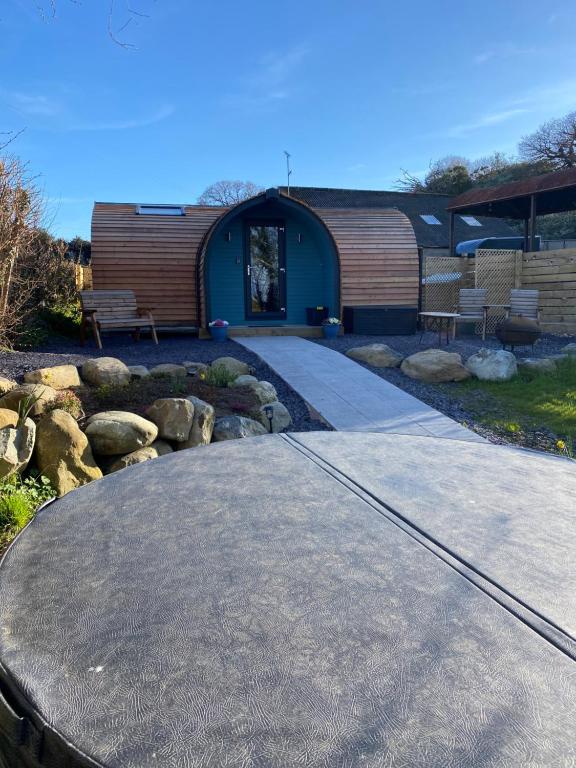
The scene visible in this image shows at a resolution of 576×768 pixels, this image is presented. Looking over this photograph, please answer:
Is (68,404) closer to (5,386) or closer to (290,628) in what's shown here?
(5,386)

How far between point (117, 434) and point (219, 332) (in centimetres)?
613

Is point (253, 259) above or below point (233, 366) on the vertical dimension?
above

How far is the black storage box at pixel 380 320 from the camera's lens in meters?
10.3

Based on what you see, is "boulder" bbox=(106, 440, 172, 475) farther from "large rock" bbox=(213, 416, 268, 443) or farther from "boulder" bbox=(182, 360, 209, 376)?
"boulder" bbox=(182, 360, 209, 376)

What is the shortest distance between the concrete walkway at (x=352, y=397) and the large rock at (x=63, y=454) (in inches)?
83.3

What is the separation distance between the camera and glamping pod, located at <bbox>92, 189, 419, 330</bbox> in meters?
10.2

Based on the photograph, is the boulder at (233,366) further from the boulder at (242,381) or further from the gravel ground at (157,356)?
the boulder at (242,381)

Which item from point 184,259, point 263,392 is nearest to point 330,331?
point 184,259

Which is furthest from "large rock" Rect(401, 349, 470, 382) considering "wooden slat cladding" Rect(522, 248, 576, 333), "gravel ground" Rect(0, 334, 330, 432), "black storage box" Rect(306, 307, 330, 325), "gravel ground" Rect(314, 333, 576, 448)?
"wooden slat cladding" Rect(522, 248, 576, 333)

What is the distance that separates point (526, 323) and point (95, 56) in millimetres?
6866

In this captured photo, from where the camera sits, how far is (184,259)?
10383 mm

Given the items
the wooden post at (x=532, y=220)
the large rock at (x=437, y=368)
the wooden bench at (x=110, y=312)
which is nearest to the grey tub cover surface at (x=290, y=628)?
the large rock at (x=437, y=368)

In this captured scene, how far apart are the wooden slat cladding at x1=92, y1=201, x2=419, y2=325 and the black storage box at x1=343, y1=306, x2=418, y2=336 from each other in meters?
0.27

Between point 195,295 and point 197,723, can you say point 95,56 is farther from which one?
point 195,295
